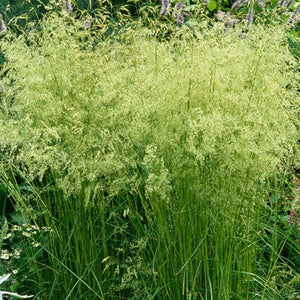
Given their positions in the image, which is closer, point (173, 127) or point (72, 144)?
point (173, 127)

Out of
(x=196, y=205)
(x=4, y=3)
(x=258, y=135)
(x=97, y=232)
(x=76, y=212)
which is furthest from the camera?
(x=4, y=3)

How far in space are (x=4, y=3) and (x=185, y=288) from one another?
206 inches

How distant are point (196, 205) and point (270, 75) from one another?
715 mm

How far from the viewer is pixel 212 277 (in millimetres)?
2537

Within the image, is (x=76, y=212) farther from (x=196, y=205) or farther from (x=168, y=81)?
(x=168, y=81)

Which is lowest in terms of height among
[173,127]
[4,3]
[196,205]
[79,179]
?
[4,3]

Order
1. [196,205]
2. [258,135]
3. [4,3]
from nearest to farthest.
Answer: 1. [258,135]
2. [196,205]
3. [4,3]

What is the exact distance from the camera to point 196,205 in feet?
8.07

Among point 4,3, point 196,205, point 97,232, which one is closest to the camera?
point 196,205

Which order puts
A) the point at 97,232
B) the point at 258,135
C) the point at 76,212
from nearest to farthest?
the point at 258,135
the point at 76,212
the point at 97,232

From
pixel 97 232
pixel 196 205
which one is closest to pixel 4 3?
pixel 97 232

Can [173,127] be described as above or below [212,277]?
above

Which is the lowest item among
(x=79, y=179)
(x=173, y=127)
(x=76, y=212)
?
(x=76, y=212)

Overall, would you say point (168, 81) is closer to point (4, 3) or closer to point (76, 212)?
point (76, 212)
